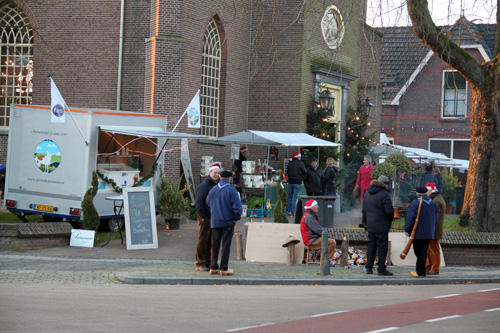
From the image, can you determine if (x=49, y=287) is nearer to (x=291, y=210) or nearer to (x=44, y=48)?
(x=291, y=210)

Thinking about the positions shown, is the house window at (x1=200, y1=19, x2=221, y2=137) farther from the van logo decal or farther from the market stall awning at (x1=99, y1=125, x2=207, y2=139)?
the van logo decal

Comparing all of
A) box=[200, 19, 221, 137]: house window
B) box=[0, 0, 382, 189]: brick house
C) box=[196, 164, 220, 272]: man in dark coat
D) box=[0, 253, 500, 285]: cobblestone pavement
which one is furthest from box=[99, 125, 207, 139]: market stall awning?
box=[200, 19, 221, 137]: house window

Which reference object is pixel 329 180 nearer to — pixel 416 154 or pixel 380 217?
pixel 416 154

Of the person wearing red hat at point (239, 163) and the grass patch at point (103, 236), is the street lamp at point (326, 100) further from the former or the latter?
the grass patch at point (103, 236)

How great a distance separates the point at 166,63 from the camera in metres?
23.2

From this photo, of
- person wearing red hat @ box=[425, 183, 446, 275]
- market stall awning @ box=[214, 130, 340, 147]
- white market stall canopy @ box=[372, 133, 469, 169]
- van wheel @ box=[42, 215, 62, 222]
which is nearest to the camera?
person wearing red hat @ box=[425, 183, 446, 275]

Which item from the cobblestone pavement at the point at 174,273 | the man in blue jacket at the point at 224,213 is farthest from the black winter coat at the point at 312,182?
the man in blue jacket at the point at 224,213

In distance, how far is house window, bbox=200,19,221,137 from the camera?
84.5ft

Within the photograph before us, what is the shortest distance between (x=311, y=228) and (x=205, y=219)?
7.75 ft

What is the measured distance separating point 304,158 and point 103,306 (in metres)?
17.8

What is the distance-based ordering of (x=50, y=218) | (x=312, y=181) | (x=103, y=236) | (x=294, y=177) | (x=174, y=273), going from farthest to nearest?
(x=294, y=177) → (x=312, y=181) → (x=50, y=218) → (x=103, y=236) → (x=174, y=273)

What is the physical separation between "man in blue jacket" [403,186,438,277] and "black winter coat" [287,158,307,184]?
820 centimetres

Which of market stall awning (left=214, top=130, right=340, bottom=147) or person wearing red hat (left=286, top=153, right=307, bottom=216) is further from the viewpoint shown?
person wearing red hat (left=286, top=153, right=307, bottom=216)

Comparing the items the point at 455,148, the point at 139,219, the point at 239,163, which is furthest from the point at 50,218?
the point at 455,148
